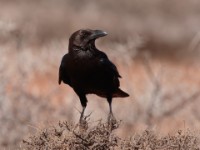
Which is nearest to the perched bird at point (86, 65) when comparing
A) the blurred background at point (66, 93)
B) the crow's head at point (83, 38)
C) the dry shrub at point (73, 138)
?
the crow's head at point (83, 38)

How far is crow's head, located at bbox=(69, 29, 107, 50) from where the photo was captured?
8039 millimetres

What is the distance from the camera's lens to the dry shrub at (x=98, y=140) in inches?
267

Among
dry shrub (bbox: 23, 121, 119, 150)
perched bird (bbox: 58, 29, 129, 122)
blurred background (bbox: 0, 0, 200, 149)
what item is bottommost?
dry shrub (bbox: 23, 121, 119, 150)

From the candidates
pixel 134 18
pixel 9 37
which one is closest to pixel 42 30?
pixel 134 18

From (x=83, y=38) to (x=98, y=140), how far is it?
1593 millimetres

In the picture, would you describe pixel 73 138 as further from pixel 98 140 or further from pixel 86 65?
pixel 86 65

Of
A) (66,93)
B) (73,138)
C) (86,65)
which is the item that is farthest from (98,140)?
(66,93)

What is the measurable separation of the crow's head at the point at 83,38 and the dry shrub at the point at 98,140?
1.22m

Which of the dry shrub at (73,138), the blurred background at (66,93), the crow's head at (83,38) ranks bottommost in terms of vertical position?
the dry shrub at (73,138)

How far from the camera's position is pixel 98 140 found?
268 inches

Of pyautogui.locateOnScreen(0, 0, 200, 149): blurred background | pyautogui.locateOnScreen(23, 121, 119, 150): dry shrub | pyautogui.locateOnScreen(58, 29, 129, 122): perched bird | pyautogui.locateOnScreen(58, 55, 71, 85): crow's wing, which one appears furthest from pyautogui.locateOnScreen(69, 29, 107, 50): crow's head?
pyautogui.locateOnScreen(0, 0, 200, 149): blurred background

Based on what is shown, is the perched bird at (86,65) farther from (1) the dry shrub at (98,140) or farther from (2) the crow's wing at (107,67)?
(1) the dry shrub at (98,140)

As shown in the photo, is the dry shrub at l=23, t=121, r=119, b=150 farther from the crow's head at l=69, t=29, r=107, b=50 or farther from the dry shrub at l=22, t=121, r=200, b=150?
the crow's head at l=69, t=29, r=107, b=50

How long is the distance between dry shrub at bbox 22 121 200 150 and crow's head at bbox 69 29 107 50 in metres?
1.22
